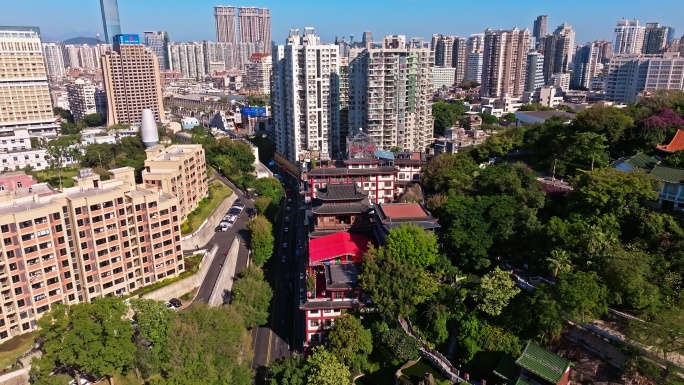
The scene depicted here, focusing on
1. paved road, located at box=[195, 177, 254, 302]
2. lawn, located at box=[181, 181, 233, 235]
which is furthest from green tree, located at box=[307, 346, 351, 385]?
lawn, located at box=[181, 181, 233, 235]

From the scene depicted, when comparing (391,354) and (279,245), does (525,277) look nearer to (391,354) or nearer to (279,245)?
(391,354)

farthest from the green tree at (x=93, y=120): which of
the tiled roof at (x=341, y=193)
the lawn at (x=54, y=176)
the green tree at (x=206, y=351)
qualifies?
the green tree at (x=206, y=351)

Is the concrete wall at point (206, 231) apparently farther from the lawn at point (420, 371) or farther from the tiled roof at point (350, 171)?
the lawn at point (420, 371)

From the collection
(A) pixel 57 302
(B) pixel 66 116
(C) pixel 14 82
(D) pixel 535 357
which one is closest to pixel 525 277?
(D) pixel 535 357

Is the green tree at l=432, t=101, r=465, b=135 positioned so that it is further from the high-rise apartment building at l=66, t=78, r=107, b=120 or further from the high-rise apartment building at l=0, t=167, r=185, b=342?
the high-rise apartment building at l=66, t=78, r=107, b=120

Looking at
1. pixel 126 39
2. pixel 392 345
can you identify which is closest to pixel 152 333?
pixel 392 345

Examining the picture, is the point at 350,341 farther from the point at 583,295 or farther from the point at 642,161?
the point at 642,161
